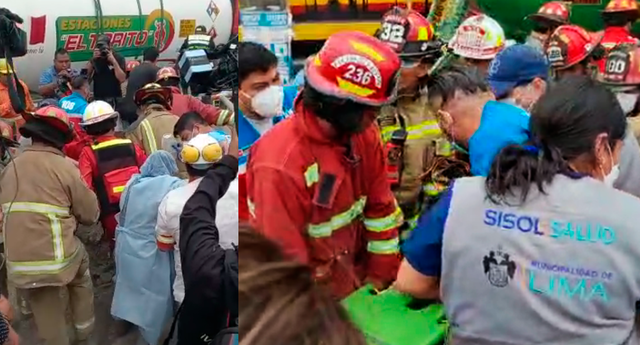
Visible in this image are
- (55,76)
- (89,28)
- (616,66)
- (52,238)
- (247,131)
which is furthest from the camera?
(89,28)

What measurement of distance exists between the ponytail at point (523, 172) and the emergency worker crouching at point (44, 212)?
1722mm

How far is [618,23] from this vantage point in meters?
0.97

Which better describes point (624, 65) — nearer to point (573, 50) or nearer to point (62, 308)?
point (573, 50)

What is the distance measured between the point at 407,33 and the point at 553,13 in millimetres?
211

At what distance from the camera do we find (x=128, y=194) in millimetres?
2234

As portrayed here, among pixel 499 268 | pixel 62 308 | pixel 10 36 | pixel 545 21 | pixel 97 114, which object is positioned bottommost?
pixel 62 308

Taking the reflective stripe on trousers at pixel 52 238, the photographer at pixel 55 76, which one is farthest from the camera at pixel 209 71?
the photographer at pixel 55 76

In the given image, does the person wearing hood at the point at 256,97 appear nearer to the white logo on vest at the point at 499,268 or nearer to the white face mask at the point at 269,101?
the white face mask at the point at 269,101

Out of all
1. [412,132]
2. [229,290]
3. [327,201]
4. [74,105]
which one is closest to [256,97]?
[327,201]

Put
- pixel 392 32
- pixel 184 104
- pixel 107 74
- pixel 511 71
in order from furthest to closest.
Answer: pixel 107 74 < pixel 184 104 < pixel 511 71 < pixel 392 32

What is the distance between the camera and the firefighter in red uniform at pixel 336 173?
2.55 ft

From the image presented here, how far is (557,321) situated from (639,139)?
1.21 ft

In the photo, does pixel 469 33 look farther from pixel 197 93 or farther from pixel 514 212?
pixel 197 93

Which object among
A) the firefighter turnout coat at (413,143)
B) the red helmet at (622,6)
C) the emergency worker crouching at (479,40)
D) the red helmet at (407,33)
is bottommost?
the firefighter turnout coat at (413,143)
